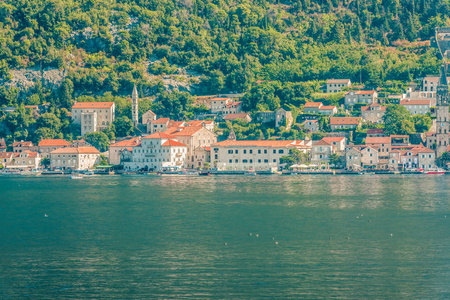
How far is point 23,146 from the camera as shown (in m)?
108

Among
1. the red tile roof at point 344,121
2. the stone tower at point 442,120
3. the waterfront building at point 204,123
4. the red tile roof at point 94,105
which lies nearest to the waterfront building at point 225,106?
the waterfront building at point 204,123

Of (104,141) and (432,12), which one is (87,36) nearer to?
(104,141)

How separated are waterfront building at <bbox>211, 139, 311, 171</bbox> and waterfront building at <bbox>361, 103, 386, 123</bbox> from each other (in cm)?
1186

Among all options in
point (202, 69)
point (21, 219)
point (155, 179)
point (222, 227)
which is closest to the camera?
point (222, 227)

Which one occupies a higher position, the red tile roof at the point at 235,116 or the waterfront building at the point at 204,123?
the red tile roof at the point at 235,116

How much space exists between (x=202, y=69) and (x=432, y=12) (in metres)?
45.0

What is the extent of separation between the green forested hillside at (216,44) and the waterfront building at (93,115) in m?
4.34

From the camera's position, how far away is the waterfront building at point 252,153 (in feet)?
315

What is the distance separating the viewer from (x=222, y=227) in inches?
1815

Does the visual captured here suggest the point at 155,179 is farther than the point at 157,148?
No

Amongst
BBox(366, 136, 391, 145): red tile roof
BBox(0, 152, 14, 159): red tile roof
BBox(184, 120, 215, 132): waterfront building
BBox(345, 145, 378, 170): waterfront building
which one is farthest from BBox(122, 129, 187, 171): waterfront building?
BBox(366, 136, 391, 145): red tile roof

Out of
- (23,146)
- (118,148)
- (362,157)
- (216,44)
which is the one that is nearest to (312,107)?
(362,157)


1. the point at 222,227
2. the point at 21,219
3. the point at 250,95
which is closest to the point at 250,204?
the point at 222,227

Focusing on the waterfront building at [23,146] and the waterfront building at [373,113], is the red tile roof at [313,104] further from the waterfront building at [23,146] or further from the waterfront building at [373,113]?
the waterfront building at [23,146]
